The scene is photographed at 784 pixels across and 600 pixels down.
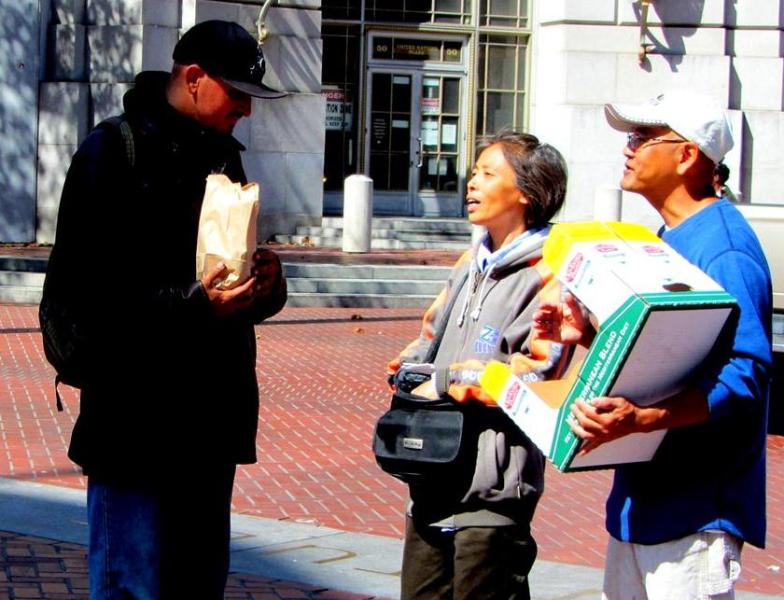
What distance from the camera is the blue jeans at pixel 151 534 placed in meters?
3.70

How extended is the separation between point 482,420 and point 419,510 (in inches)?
12.4

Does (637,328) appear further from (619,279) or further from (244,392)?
(244,392)

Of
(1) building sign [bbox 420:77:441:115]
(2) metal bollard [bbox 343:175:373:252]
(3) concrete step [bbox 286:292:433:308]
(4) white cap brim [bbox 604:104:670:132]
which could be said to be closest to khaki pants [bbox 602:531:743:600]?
(4) white cap brim [bbox 604:104:670:132]

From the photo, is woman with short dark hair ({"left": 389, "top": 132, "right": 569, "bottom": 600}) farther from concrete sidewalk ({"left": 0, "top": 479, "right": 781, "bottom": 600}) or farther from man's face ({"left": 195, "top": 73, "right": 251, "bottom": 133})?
concrete sidewalk ({"left": 0, "top": 479, "right": 781, "bottom": 600})

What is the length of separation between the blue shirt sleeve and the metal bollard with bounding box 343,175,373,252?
→ 1671cm

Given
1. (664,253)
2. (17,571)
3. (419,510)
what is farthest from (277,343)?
(664,253)

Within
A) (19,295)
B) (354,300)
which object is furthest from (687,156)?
(19,295)

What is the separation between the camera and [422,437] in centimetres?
406

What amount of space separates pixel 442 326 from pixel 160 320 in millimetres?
928

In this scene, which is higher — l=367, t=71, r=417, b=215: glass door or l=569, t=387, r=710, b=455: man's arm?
l=367, t=71, r=417, b=215: glass door

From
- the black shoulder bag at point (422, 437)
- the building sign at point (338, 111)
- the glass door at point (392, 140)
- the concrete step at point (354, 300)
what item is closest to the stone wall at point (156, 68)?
the building sign at point (338, 111)

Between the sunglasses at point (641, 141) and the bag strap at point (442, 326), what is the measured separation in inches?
33.0

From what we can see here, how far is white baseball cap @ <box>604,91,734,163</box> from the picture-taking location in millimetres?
3393

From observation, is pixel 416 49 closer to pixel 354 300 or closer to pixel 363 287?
pixel 363 287
